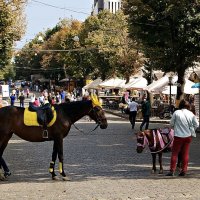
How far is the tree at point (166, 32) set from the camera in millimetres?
28703

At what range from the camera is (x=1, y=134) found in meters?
11.7

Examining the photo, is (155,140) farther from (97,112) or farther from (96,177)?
(96,177)

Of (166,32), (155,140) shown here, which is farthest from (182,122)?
→ (166,32)

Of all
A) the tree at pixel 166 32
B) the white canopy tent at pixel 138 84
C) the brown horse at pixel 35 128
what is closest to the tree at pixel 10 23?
the tree at pixel 166 32

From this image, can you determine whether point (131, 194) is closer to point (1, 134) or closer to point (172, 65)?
point (1, 134)

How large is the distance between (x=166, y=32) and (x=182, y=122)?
61.8ft

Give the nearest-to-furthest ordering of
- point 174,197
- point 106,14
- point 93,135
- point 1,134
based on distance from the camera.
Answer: point 174,197, point 1,134, point 93,135, point 106,14

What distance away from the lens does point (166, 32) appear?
A: 29.9m

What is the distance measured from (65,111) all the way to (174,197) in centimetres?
360

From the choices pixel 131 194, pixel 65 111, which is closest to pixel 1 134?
pixel 65 111

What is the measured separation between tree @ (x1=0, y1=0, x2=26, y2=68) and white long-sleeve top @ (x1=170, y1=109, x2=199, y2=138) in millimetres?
12654

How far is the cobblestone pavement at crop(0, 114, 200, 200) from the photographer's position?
9.82 metres

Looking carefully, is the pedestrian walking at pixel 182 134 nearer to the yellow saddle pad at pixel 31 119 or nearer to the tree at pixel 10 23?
the yellow saddle pad at pixel 31 119

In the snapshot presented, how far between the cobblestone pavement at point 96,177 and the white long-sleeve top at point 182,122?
3.29ft
